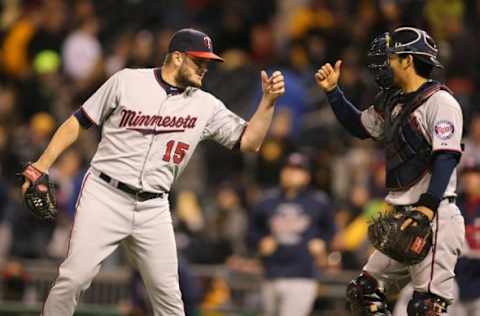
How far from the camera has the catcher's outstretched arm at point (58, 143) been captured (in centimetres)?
825

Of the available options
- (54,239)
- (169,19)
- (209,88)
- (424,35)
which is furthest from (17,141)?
(424,35)

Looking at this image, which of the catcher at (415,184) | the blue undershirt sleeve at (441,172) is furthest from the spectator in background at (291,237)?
the blue undershirt sleeve at (441,172)

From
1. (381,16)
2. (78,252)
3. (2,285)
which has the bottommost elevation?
(2,285)

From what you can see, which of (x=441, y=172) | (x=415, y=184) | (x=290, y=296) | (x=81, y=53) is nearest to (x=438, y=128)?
(x=441, y=172)

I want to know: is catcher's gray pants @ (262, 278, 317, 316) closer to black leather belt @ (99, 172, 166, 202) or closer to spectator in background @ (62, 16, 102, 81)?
black leather belt @ (99, 172, 166, 202)

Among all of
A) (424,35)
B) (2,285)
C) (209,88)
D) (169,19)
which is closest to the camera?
(424,35)

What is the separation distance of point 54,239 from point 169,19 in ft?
15.7

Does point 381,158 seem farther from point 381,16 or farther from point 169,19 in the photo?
point 169,19

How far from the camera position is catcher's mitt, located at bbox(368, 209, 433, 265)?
25.1 ft

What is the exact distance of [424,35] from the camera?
8.02 meters

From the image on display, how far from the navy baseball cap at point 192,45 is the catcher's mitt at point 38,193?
1.19 meters

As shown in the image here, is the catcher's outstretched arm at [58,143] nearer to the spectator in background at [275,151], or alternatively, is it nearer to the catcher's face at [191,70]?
the catcher's face at [191,70]

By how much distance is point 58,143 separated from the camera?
327 inches

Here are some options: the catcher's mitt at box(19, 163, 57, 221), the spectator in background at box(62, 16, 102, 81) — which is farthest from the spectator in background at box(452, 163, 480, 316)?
the spectator in background at box(62, 16, 102, 81)
